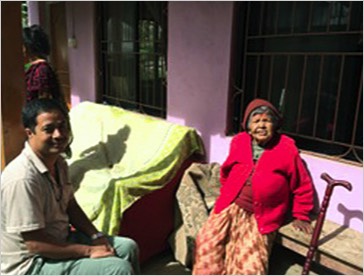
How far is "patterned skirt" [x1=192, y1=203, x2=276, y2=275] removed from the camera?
7.95 ft

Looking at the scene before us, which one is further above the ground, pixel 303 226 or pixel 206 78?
pixel 206 78

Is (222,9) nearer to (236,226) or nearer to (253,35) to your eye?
(253,35)

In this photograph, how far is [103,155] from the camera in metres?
3.48

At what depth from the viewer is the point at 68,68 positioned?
5941 mm

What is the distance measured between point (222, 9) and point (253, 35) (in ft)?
1.21

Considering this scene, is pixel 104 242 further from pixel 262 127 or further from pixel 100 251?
pixel 262 127

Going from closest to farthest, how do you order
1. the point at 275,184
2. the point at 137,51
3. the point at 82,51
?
the point at 275,184 → the point at 137,51 → the point at 82,51

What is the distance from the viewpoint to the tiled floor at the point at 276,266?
2.71 m

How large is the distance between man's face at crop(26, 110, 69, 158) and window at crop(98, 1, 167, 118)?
93.0 inches

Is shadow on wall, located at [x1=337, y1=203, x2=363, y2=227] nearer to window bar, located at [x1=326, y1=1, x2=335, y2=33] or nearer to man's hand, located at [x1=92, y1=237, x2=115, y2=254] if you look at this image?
window bar, located at [x1=326, y1=1, x2=335, y2=33]

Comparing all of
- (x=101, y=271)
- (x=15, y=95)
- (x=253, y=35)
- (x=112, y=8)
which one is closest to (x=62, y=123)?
(x=101, y=271)

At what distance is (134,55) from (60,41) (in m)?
2.40

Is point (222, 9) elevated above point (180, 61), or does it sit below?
above

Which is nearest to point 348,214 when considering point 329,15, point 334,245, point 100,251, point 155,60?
point 334,245
